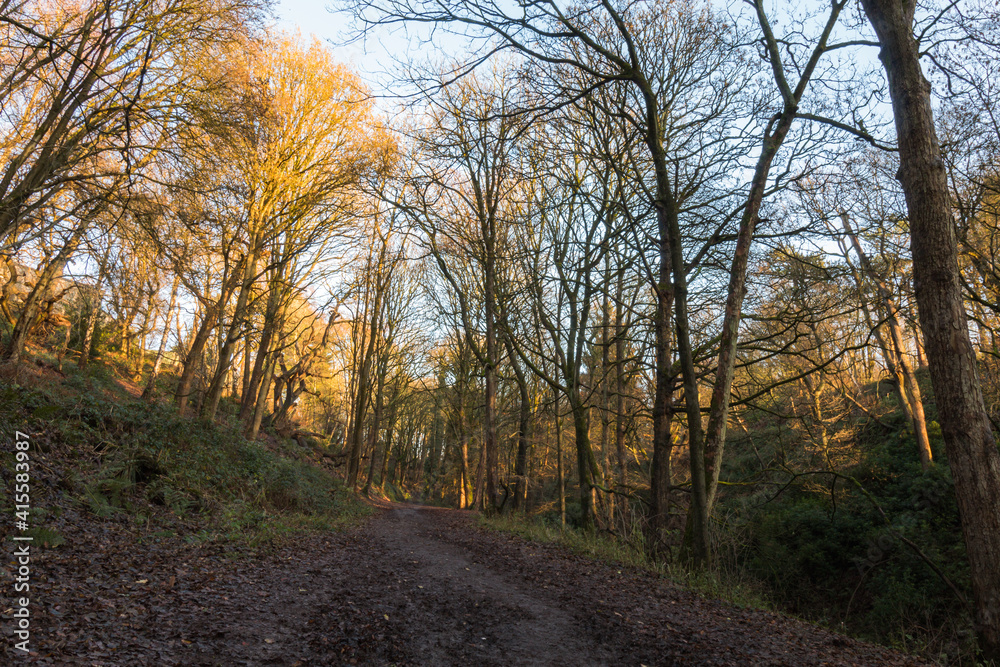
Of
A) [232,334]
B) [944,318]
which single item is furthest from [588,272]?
[232,334]

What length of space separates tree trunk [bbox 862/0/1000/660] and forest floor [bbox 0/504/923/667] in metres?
1.27

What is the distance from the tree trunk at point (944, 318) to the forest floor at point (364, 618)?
4.16 ft

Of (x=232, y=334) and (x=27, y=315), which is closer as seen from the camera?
(x=27, y=315)

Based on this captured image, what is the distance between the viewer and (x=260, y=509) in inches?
367

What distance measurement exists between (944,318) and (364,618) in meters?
5.96

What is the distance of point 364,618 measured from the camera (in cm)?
399

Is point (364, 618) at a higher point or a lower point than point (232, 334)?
lower

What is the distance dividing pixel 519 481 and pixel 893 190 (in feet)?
47.8

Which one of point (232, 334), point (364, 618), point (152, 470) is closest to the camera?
point (364, 618)

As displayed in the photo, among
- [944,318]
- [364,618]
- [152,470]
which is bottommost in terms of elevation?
[364,618]

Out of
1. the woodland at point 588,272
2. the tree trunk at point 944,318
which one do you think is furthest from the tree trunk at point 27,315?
the tree trunk at point 944,318

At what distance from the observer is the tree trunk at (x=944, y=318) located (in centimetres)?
445

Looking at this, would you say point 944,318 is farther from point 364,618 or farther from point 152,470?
point 152,470

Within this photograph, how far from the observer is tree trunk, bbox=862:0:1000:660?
4.45 m
